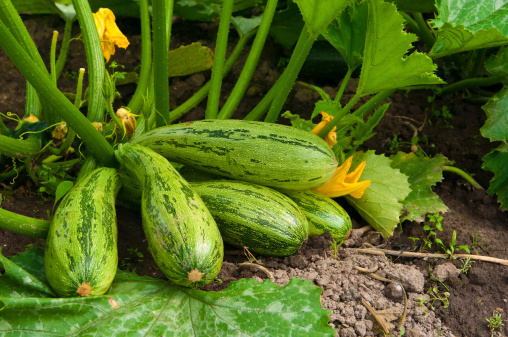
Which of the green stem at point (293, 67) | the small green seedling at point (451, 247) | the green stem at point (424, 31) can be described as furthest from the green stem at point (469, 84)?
the green stem at point (293, 67)

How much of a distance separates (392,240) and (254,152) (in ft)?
2.56

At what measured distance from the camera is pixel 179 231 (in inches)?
66.2

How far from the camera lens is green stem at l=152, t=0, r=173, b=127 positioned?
199 cm

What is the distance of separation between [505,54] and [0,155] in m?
2.31

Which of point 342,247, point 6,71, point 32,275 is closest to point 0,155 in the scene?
point 32,275

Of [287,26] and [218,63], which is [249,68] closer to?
[218,63]

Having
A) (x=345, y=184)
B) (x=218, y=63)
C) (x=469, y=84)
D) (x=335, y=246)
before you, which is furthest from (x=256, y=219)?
(x=469, y=84)

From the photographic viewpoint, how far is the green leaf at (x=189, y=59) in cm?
291

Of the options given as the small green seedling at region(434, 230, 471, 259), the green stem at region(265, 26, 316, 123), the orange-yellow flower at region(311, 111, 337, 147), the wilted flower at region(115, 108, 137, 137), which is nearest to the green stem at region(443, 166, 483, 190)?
the small green seedling at region(434, 230, 471, 259)

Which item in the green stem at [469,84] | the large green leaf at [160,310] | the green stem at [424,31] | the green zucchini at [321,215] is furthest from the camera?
the green stem at [424,31]

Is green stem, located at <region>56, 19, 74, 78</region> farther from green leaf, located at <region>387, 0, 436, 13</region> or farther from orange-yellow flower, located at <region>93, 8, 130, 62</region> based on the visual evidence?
green leaf, located at <region>387, 0, 436, 13</region>

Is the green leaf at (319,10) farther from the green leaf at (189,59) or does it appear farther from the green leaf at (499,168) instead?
the green leaf at (499,168)

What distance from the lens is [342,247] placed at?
2.17 m

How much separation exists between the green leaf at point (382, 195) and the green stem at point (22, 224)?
1.31m
